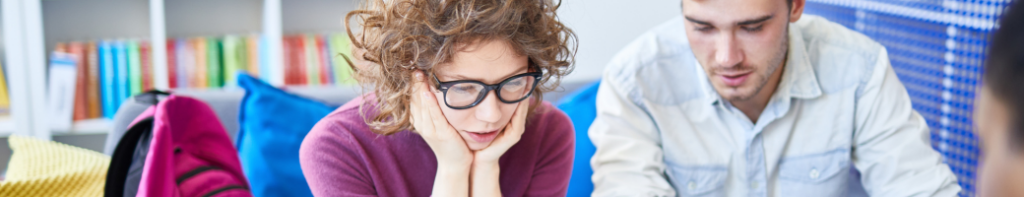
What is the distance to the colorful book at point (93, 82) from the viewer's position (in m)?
2.25

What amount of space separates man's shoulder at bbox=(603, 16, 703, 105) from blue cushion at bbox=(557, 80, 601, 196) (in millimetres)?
91

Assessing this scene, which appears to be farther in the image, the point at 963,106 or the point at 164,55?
the point at 164,55

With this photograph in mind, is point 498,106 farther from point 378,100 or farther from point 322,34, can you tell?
point 322,34

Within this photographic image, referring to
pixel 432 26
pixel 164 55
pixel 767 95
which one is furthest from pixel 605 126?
pixel 164 55

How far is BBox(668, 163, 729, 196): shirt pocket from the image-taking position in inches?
55.7

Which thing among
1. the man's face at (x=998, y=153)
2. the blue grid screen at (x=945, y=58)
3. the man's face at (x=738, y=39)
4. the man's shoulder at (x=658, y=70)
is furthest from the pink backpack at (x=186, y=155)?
the blue grid screen at (x=945, y=58)

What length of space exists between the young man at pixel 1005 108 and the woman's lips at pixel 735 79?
0.73 metres

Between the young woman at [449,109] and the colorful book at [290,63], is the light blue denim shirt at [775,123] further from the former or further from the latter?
the colorful book at [290,63]

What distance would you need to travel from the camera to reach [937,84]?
1.75 meters

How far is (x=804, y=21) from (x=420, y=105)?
992 millimetres

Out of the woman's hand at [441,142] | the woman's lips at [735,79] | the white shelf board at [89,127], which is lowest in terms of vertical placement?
the white shelf board at [89,127]

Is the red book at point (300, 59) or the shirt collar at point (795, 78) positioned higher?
the shirt collar at point (795, 78)

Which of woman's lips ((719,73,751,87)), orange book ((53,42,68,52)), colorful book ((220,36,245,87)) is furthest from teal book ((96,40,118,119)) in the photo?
woman's lips ((719,73,751,87))

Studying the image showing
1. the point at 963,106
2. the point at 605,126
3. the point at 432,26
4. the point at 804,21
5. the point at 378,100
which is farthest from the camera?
the point at 963,106
